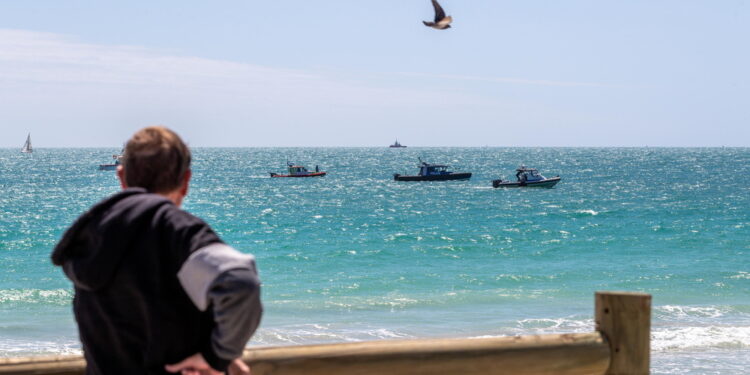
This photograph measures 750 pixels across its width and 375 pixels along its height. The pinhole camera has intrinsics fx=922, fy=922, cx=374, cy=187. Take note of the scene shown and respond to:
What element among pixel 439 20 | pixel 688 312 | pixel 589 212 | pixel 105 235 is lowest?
pixel 688 312

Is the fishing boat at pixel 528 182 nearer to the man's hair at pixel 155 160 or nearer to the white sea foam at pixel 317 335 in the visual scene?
the white sea foam at pixel 317 335

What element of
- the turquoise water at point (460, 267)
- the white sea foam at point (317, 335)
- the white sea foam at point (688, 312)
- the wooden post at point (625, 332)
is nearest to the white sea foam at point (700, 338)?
the turquoise water at point (460, 267)

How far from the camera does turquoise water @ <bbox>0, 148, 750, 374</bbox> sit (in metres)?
14.3

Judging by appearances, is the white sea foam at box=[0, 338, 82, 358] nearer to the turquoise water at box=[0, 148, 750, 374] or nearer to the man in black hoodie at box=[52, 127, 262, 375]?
the turquoise water at box=[0, 148, 750, 374]

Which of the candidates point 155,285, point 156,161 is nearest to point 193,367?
point 155,285

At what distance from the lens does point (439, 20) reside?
22.5 feet

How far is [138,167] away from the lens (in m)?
2.02

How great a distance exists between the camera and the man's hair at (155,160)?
1.99 m

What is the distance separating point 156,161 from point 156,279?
26cm

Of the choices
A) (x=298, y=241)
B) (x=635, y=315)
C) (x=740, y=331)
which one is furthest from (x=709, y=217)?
(x=635, y=315)

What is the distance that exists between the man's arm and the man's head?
0.26 metres

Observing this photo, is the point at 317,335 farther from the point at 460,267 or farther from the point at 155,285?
the point at 155,285

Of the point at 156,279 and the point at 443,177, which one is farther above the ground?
the point at 156,279

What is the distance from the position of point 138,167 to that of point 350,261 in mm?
23105
